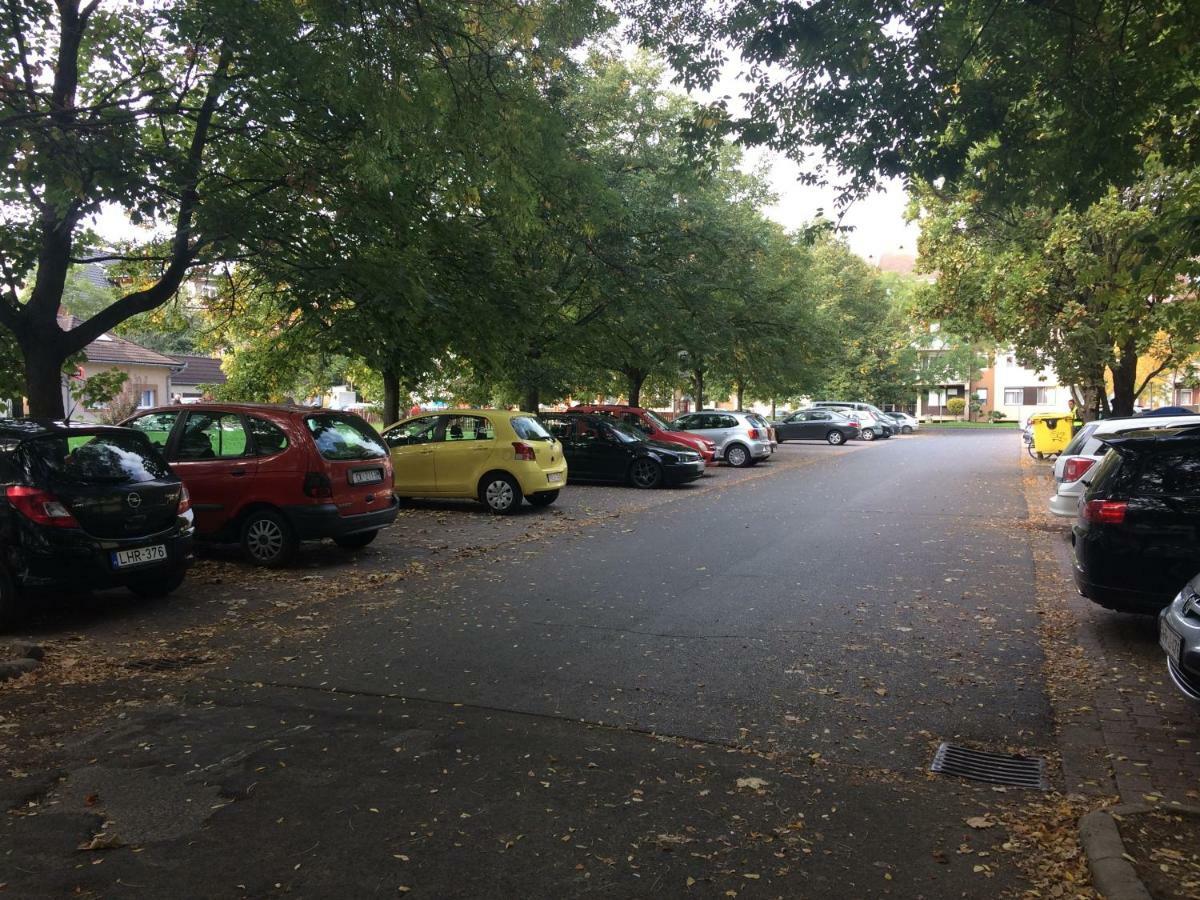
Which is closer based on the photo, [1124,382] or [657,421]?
[1124,382]

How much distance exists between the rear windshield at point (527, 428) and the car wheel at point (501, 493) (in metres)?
0.74

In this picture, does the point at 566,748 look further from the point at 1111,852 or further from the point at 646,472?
the point at 646,472

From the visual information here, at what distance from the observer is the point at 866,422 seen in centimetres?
4303

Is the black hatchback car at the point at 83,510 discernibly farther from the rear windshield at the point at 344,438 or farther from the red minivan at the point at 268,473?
the rear windshield at the point at 344,438

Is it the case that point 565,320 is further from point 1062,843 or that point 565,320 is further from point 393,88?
point 1062,843

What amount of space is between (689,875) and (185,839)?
205 cm

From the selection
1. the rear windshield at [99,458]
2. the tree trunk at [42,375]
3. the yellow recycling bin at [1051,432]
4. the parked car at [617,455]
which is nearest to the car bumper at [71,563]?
the rear windshield at [99,458]

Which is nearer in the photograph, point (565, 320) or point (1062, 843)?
point (1062, 843)

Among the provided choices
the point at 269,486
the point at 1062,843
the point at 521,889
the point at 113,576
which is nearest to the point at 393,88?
the point at 269,486

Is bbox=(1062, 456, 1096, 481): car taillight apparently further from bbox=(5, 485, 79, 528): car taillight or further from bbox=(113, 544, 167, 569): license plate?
bbox=(5, 485, 79, 528): car taillight

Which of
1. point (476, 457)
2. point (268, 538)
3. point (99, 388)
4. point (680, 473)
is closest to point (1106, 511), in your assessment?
point (268, 538)

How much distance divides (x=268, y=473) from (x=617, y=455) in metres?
10.4

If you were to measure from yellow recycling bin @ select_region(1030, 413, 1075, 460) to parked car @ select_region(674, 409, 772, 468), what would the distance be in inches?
337

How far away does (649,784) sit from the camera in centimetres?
403
